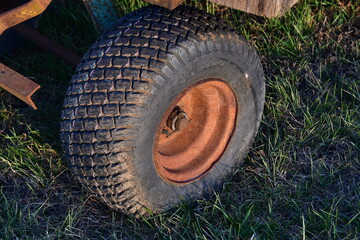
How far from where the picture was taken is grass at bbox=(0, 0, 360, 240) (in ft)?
8.73

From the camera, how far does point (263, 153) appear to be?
3084 millimetres

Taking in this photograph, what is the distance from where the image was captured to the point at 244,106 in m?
2.86

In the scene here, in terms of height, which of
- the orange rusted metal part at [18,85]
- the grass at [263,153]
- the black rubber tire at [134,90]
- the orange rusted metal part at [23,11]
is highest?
the orange rusted metal part at [23,11]

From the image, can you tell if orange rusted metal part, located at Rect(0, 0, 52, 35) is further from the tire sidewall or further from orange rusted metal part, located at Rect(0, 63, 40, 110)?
the tire sidewall

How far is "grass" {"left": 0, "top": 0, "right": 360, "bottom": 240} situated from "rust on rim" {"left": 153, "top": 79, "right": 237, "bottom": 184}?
0.17 meters

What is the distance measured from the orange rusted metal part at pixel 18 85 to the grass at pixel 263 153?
2.04ft

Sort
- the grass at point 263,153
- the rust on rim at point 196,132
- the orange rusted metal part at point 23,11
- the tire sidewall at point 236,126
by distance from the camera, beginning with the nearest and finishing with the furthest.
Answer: the orange rusted metal part at point 23,11
the tire sidewall at point 236,126
the grass at point 263,153
the rust on rim at point 196,132

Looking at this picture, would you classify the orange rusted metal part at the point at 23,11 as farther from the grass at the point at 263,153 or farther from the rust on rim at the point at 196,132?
the grass at the point at 263,153

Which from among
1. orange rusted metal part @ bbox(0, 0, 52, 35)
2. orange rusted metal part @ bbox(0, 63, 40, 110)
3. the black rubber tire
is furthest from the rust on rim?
orange rusted metal part @ bbox(0, 0, 52, 35)

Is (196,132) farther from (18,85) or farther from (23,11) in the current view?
(23,11)

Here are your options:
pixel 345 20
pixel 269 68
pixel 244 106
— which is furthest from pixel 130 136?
pixel 345 20

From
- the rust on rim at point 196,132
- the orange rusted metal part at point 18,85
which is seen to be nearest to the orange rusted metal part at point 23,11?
the orange rusted metal part at point 18,85

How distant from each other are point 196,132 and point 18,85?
0.95 m

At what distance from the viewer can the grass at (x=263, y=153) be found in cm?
266
